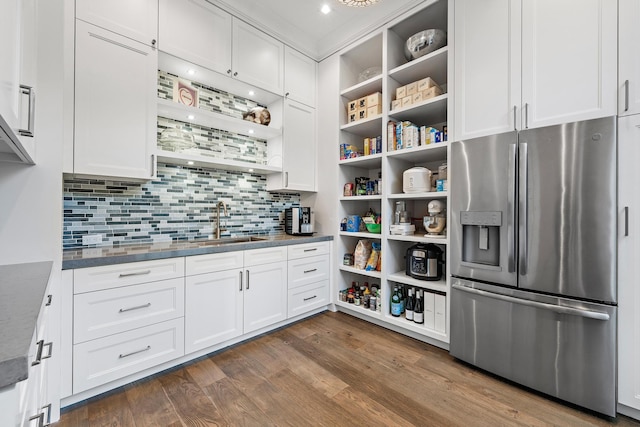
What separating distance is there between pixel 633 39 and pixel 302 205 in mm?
2820

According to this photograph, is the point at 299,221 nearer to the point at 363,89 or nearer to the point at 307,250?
the point at 307,250

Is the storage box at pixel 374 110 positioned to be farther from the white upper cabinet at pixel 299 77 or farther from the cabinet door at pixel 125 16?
the cabinet door at pixel 125 16

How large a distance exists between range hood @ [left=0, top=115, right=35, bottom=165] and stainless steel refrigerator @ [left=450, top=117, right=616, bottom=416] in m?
2.29

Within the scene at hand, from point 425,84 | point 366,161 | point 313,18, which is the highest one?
point 313,18

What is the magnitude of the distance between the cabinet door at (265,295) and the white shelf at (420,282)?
1011 millimetres

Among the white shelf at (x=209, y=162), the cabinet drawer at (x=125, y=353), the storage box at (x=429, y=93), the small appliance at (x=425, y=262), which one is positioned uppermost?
the storage box at (x=429, y=93)

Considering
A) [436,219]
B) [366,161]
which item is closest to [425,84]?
[366,161]

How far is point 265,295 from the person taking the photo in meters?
2.39

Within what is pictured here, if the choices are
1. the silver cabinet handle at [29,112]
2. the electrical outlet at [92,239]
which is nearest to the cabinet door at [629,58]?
the silver cabinet handle at [29,112]

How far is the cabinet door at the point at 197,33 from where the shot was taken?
2.06 meters

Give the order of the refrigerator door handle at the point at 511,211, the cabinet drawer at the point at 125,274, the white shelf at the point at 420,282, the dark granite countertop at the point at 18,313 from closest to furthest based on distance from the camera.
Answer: the dark granite countertop at the point at 18,313 → the cabinet drawer at the point at 125,274 → the refrigerator door handle at the point at 511,211 → the white shelf at the point at 420,282

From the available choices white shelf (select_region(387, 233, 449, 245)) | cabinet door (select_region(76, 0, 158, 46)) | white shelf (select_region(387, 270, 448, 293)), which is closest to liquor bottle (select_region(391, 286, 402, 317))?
white shelf (select_region(387, 270, 448, 293))

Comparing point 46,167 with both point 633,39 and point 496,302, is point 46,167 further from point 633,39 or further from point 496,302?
point 633,39

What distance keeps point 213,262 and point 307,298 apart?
1.09m
